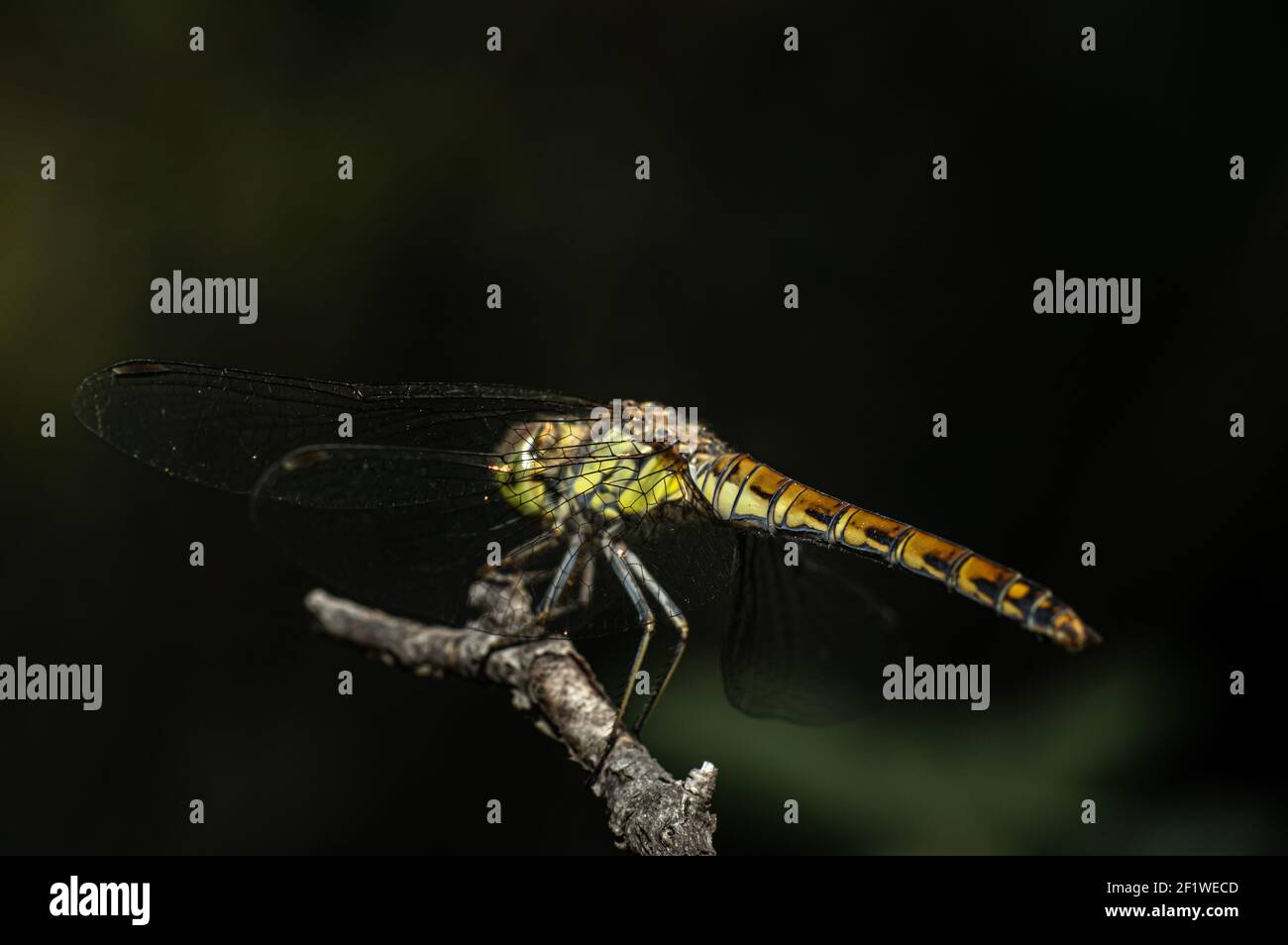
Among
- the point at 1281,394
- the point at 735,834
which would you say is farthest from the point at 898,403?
the point at 735,834

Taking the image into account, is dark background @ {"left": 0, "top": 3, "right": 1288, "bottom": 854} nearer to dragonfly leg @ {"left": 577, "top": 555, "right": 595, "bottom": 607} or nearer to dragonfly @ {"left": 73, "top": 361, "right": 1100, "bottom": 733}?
dragonfly @ {"left": 73, "top": 361, "right": 1100, "bottom": 733}

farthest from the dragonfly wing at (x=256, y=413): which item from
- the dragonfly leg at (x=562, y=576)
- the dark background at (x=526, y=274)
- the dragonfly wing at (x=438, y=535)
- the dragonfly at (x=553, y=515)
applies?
the dark background at (x=526, y=274)

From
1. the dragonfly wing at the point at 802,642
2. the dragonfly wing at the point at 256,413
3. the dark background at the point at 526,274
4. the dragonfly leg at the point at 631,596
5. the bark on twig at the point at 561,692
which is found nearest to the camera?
the bark on twig at the point at 561,692

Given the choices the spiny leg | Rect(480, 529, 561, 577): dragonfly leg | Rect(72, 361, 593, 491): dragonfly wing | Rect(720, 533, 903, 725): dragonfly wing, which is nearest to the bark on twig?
Rect(480, 529, 561, 577): dragonfly leg

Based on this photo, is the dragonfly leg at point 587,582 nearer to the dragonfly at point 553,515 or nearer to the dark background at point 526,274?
the dragonfly at point 553,515

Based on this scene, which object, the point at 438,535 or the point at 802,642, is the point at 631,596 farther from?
the point at 802,642

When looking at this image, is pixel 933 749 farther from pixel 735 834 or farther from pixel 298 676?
pixel 298 676
